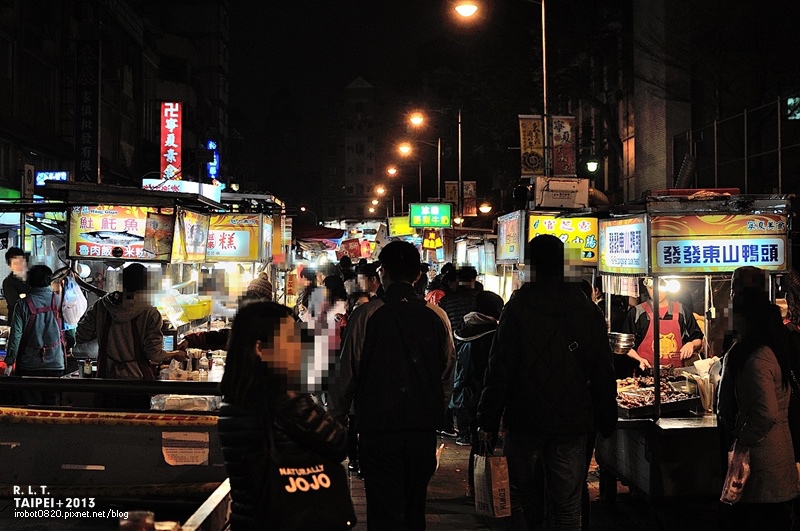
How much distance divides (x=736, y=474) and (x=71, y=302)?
9.87 metres

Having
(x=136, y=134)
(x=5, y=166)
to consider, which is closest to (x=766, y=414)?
(x=5, y=166)

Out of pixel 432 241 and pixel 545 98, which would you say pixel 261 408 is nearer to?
pixel 545 98

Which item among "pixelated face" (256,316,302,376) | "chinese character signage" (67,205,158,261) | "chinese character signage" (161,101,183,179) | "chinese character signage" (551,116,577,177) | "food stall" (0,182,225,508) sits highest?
"chinese character signage" (161,101,183,179)

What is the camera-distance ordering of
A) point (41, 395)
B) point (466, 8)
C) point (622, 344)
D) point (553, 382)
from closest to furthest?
point (553, 382) < point (622, 344) < point (41, 395) < point (466, 8)

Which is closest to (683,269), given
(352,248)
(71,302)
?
(71,302)

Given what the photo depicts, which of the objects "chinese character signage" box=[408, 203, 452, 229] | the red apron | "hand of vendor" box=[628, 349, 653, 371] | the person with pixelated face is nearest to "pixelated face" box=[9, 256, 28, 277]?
"hand of vendor" box=[628, 349, 653, 371]

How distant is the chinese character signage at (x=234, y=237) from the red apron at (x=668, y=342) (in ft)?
22.1

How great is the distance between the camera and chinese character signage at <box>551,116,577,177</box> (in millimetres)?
16547

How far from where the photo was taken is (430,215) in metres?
28.5

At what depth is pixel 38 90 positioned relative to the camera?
2764 cm

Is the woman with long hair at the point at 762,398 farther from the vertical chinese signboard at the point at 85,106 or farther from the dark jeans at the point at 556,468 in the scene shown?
the vertical chinese signboard at the point at 85,106

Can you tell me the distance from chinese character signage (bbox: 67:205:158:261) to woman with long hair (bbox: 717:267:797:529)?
734 cm

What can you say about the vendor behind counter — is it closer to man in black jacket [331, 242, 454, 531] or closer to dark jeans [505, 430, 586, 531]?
man in black jacket [331, 242, 454, 531]

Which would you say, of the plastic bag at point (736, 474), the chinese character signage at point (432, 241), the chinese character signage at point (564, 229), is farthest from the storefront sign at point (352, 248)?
the plastic bag at point (736, 474)
